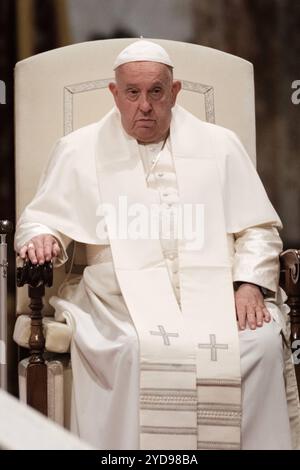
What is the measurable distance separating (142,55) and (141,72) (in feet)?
0.33

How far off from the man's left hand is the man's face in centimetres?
84

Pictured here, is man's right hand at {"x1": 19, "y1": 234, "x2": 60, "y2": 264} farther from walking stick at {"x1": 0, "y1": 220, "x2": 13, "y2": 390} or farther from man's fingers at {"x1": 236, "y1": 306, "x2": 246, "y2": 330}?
man's fingers at {"x1": 236, "y1": 306, "x2": 246, "y2": 330}

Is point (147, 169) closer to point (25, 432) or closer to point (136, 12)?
point (136, 12)

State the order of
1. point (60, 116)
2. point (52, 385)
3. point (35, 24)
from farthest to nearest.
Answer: point (35, 24)
point (60, 116)
point (52, 385)

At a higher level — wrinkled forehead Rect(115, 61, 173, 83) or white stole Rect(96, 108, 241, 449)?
wrinkled forehead Rect(115, 61, 173, 83)

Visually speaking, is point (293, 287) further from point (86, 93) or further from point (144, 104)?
point (86, 93)

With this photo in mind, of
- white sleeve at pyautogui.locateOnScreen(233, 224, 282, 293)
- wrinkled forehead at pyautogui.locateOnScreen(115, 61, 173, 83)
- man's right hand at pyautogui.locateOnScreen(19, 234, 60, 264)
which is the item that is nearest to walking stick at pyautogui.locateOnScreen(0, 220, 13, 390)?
man's right hand at pyautogui.locateOnScreen(19, 234, 60, 264)

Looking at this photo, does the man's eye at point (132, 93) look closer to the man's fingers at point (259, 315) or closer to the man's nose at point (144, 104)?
the man's nose at point (144, 104)

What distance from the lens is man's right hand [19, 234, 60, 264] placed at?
11.7ft

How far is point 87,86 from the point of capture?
4480mm
